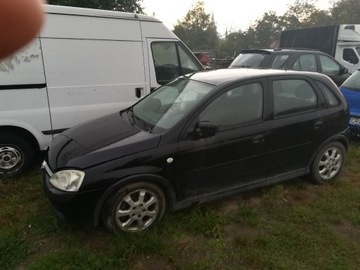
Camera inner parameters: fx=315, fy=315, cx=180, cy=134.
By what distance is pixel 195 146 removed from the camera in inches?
127

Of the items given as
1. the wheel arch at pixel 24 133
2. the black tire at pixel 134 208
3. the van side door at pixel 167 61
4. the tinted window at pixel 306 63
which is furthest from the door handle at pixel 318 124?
the tinted window at pixel 306 63

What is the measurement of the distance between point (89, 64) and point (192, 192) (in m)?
2.54

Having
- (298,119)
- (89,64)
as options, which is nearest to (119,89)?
(89,64)

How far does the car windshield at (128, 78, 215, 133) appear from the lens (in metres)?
3.34

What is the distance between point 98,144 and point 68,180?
0.45 m

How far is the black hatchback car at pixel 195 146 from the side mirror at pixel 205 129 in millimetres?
10

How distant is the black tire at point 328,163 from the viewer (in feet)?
13.5

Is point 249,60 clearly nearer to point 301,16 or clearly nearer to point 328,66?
point 328,66

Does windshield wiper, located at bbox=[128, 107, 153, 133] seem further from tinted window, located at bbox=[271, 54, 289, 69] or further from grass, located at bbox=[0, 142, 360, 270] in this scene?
tinted window, located at bbox=[271, 54, 289, 69]

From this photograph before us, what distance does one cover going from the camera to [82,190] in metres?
2.85

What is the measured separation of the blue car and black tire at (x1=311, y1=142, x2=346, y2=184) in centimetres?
160

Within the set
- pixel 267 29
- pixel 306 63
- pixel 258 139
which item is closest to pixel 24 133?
pixel 258 139

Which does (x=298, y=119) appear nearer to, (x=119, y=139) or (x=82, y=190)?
(x=119, y=139)

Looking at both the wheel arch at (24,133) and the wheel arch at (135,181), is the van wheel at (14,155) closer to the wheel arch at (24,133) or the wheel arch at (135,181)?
the wheel arch at (24,133)
